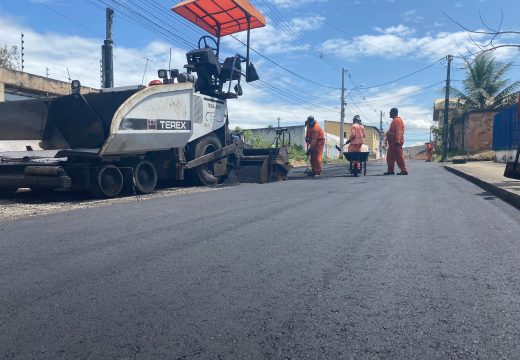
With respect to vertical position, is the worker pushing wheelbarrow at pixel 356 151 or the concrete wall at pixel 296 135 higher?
the concrete wall at pixel 296 135

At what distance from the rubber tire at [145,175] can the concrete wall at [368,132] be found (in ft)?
171

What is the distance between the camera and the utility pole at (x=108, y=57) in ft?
45.9

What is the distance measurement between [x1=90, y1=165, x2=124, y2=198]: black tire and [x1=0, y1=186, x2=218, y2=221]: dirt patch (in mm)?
177

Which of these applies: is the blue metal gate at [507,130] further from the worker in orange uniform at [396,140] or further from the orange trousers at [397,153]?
the orange trousers at [397,153]

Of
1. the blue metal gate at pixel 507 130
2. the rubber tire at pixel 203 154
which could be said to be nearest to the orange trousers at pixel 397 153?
the rubber tire at pixel 203 154

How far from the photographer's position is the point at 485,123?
2484 centimetres

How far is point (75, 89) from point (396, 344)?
7141mm

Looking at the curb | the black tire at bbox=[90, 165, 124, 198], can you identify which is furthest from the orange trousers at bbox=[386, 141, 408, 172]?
the black tire at bbox=[90, 165, 124, 198]

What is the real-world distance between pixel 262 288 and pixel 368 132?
65.4 meters

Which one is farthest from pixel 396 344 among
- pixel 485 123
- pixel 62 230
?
pixel 485 123

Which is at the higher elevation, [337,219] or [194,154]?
[194,154]

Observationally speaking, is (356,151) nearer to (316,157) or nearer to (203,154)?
(316,157)

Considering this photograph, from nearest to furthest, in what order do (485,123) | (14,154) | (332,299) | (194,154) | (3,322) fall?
(3,322) → (332,299) → (14,154) → (194,154) → (485,123)

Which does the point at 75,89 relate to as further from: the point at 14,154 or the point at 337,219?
the point at 337,219
